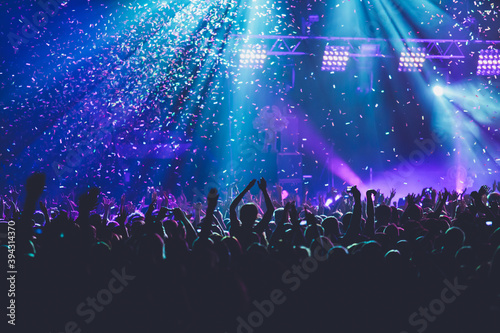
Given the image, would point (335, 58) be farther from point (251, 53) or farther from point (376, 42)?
point (251, 53)

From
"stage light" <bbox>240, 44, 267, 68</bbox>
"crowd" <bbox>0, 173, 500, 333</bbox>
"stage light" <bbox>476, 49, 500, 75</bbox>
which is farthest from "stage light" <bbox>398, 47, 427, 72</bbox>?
"crowd" <bbox>0, 173, 500, 333</bbox>

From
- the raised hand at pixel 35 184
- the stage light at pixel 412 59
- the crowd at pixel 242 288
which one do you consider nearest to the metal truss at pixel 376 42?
the stage light at pixel 412 59

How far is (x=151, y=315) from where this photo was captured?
2400 millimetres

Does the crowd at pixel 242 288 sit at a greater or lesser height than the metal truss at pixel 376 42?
lesser

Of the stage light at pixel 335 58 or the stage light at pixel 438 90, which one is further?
the stage light at pixel 438 90

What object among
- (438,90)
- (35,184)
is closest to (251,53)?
(438,90)

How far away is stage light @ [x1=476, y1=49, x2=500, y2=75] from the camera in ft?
39.3

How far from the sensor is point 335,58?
11500mm

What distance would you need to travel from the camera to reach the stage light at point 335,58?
11477 millimetres

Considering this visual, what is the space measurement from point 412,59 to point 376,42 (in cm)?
118

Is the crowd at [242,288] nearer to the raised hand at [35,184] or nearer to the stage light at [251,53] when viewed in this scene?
the raised hand at [35,184]

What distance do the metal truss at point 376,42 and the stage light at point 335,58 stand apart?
203 millimetres

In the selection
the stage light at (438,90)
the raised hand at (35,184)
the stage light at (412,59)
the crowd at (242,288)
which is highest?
the stage light at (412,59)

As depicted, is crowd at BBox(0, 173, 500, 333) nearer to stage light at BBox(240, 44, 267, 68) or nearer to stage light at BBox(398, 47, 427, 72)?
stage light at BBox(240, 44, 267, 68)
